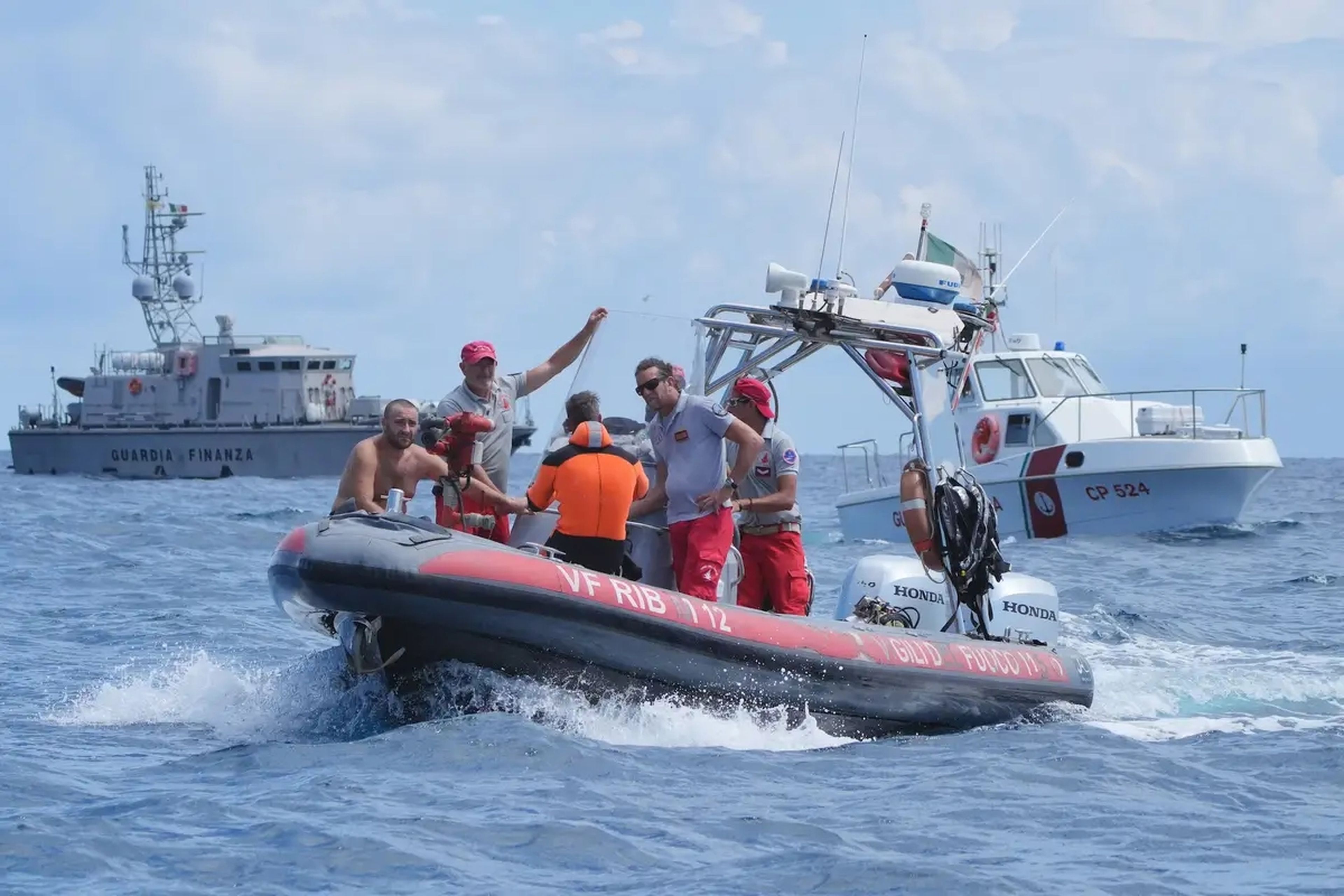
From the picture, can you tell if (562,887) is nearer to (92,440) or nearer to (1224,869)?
(1224,869)

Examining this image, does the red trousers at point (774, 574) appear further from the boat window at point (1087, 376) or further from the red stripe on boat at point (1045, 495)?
the boat window at point (1087, 376)

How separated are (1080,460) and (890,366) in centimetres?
1265

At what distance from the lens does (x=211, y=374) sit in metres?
53.9

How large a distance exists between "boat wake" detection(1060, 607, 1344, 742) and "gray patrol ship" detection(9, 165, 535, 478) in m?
38.3

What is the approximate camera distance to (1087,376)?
22891 millimetres

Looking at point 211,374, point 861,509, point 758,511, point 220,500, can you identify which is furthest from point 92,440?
point 758,511

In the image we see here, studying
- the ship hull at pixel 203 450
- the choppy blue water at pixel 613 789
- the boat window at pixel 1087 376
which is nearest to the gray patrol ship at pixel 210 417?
the ship hull at pixel 203 450

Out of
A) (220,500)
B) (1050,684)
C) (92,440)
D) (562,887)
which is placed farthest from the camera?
(92,440)

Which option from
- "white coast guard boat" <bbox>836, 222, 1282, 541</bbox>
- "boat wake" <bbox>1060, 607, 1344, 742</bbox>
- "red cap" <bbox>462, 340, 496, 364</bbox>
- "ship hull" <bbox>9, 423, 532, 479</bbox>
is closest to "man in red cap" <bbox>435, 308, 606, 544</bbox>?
"red cap" <bbox>462, 340, 496, 364</bbox>

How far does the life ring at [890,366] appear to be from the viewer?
8.75 metres

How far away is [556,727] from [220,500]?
94.1 feet

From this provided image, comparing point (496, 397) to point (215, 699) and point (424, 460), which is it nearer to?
point (424, 460)

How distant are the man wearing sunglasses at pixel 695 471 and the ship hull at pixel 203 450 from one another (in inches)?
1611

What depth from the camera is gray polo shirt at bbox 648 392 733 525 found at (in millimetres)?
7730
